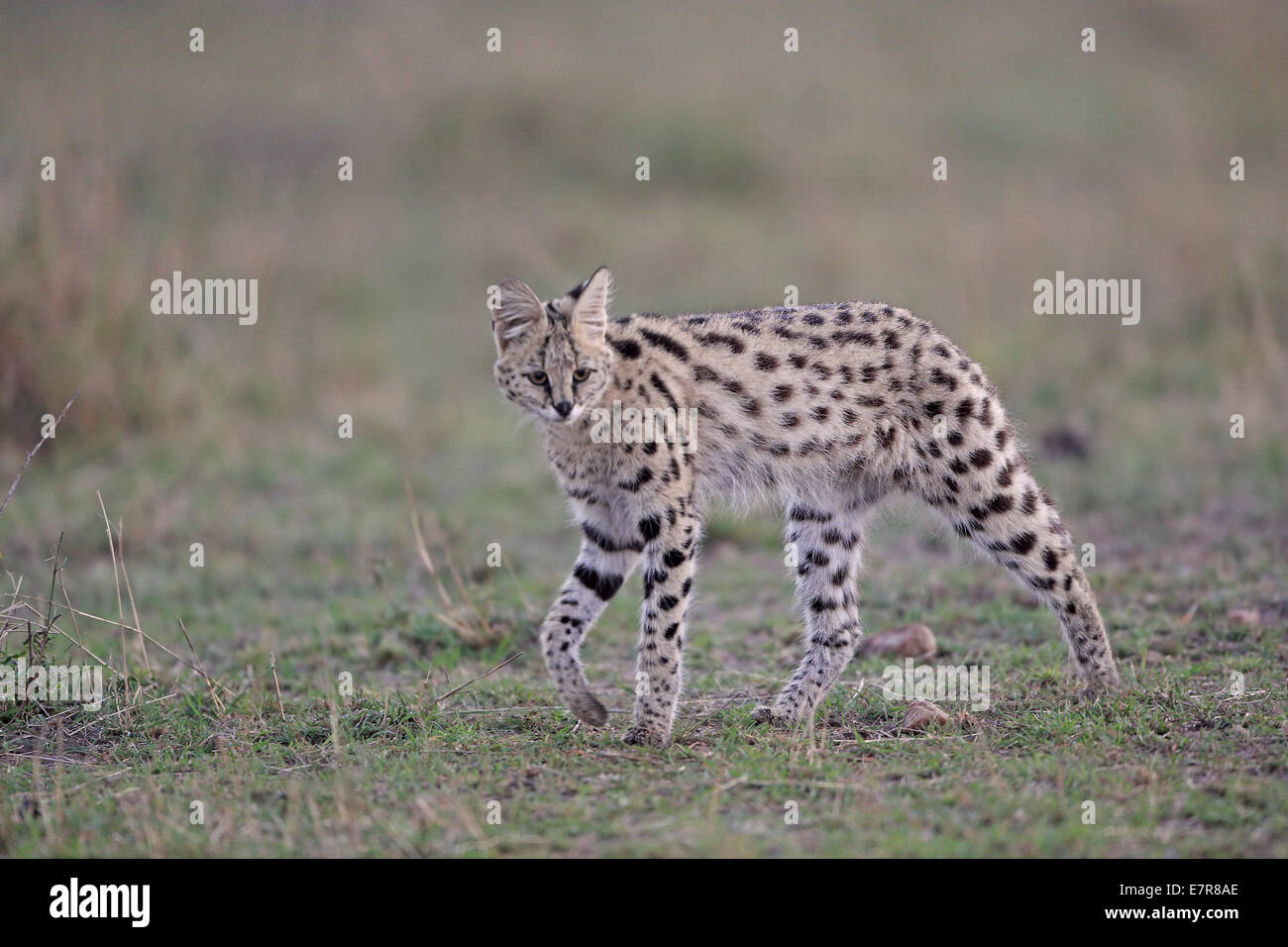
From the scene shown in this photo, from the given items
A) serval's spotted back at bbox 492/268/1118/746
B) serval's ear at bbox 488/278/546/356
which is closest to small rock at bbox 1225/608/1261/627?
serval's spotted back at bbox 492/268/1118/746

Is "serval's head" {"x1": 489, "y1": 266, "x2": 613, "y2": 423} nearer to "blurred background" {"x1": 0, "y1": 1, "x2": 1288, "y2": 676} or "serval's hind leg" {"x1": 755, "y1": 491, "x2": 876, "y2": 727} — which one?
"serval's hind leg" {"x1": 755, "y1": 491, "x2": 876, "y2": 727}

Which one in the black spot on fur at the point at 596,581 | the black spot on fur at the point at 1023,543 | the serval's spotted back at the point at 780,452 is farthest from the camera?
the black spot on fur at the point at 1023,543

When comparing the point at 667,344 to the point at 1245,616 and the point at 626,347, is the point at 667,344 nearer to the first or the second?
→ the point at 626,347

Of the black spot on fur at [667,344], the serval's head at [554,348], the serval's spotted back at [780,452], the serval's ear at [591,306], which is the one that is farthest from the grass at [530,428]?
the serval's ear at [591,306]

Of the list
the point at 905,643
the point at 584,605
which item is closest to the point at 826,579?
the point at 905,643

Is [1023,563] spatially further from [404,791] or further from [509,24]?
[509,24]

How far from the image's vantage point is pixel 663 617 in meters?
7.08

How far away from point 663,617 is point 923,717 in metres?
1.38

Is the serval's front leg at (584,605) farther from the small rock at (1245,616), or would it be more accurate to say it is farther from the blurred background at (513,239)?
the small rock at (1245,616)

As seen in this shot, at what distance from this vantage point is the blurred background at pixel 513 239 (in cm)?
1153

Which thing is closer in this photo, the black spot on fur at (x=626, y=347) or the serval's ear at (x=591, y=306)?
the serval's ear at (x=591, y=306)

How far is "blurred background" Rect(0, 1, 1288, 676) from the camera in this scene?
11531 millimetres

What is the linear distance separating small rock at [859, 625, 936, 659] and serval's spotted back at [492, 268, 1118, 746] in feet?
2.67

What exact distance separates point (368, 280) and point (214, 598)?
8910mm
